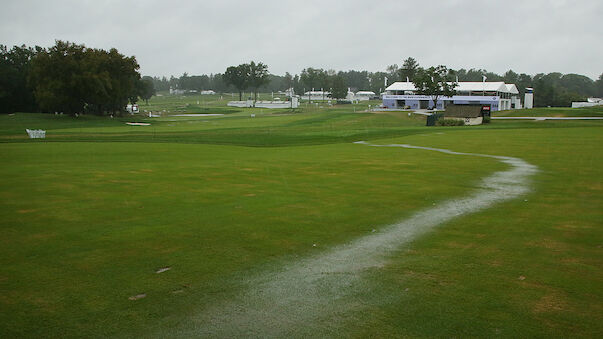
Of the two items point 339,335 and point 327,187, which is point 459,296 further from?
point 327,187

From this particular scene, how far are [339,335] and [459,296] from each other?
2904 mm

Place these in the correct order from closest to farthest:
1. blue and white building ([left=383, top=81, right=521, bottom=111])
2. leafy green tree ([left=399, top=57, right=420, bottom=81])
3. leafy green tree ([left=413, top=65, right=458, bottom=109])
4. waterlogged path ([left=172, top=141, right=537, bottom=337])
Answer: waterlogged path ([left=172, top=141, right=537, bottom=337])
leafy green tree ([left=413, top=65, right=458, bottom=109])
blue and white building ([left=383, top=81, right=521, bottom=111])
leafy green tree ([left=399, top=57, right=420, bottom=81])

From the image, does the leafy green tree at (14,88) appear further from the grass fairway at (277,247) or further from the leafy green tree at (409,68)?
the leafy green tree at (409,68)

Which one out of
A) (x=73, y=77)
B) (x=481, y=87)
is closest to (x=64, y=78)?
(x=73, y=77)

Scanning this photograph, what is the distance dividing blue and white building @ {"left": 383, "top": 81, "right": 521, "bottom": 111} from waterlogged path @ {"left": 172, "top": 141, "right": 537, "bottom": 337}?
12742cm

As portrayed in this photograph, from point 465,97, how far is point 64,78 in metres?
105

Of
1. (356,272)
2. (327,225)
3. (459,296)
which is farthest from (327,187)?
(459,296)

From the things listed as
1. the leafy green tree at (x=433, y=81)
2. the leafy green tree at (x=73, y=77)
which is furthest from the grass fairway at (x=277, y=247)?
the leafy green tree at (x=433, y=81)

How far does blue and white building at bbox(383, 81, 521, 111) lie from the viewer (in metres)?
136

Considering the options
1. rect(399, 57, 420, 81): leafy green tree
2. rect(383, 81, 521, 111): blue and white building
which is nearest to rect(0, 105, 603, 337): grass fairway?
rect(383, 81, 521, 111): blue and white building

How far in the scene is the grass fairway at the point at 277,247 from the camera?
8492mm

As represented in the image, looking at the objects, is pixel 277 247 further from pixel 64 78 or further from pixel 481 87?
pixel 481 87

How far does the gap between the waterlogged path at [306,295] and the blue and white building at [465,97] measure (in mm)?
127418

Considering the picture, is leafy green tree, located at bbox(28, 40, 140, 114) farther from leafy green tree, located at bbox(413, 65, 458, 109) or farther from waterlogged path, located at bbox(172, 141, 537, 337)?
waterlogged path, located at bbox(172, 141, 537, 337)
